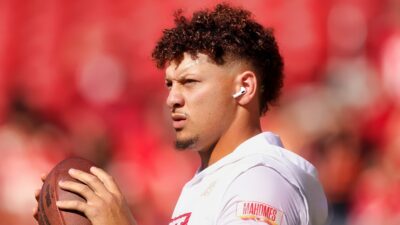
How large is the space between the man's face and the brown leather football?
33 centimetres

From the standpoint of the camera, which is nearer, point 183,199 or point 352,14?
point 183,199

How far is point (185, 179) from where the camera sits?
20.0 feet

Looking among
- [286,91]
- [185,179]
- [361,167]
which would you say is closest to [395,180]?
[361,167]

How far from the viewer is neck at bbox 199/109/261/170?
3.03m

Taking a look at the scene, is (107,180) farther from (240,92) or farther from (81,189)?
(240,92)

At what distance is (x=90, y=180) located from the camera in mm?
2762

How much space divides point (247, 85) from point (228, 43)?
149 mm

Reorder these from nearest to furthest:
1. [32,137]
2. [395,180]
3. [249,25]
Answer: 1. [249,25]
2. [395,180]
3. [32,137]

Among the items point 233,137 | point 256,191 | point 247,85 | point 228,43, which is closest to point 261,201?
point 256,191

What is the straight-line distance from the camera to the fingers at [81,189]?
2.73 meters

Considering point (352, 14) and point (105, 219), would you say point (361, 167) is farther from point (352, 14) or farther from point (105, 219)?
point (105, 219)

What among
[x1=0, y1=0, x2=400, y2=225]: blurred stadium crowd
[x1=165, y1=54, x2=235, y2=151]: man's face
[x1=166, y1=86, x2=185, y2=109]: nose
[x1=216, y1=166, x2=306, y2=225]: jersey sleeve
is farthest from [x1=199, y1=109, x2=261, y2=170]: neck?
→ [x1=0, y1=0, x2=400, y2=225]: blurred stadium crowd

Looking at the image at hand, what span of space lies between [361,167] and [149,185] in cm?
138

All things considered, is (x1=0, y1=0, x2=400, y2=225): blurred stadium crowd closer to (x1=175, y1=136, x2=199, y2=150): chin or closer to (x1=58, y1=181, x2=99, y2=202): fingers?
(x1=175, y1=136, x2=199, y2=150): chin
